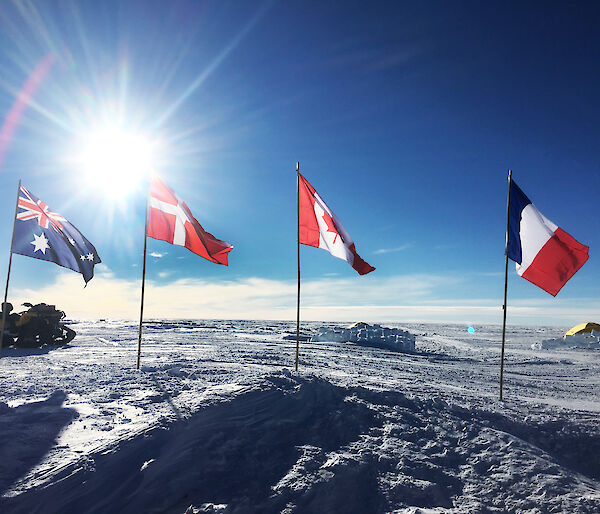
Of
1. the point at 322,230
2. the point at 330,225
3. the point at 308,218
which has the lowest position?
the point at 322,230

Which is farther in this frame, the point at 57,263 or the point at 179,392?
the point at 57,263

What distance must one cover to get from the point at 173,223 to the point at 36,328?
49.3ft

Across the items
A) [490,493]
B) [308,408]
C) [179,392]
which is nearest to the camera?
[490,493]

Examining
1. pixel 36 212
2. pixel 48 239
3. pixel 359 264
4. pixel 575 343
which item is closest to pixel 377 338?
pixel 575 343

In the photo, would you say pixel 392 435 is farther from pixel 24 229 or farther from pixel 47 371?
pixel 24 229

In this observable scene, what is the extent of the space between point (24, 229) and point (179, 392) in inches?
291

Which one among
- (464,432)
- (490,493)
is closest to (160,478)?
(490,493)

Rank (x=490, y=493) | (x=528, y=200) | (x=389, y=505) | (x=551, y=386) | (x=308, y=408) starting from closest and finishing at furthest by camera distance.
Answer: (x=389, y=505), (x=490, y=493), (x=308, y=408), (x=528, y=200), (x=551, y=386)

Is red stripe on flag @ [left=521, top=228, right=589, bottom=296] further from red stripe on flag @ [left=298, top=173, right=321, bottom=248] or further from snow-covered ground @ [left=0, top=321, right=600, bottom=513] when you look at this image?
red stripe on flag @ [left=298, top=173, right=321, bottom=248]

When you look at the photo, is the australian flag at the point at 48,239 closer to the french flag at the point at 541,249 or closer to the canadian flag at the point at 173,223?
the canadian flag at the point at 173,223

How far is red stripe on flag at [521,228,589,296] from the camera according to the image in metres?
8.30

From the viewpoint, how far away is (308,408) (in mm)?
6512

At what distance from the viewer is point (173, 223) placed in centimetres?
1027

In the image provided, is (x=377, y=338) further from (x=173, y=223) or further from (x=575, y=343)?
(x=173, y=223)
